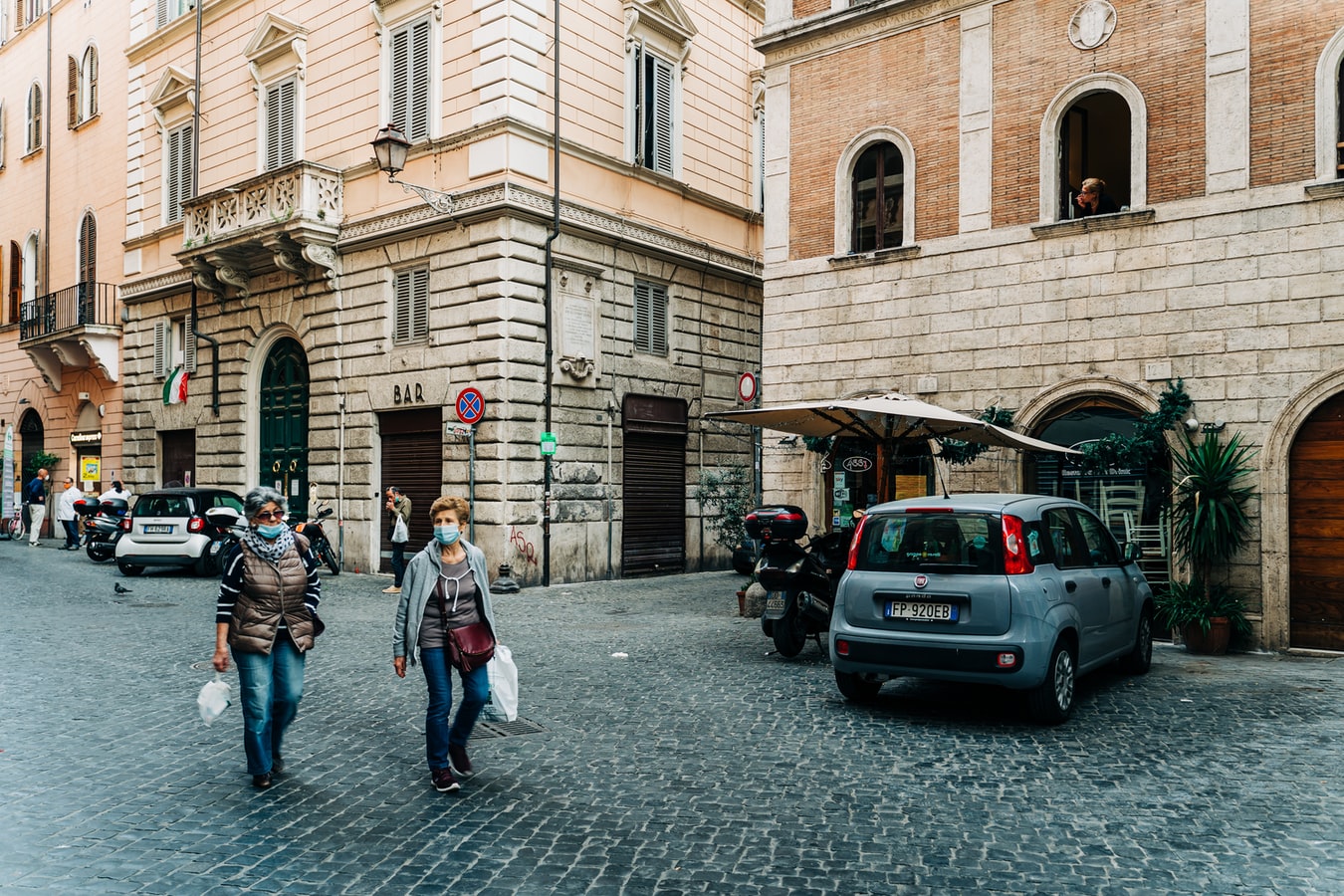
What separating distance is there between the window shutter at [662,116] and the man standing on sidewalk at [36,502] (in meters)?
19.1

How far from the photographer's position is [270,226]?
20.3 metres

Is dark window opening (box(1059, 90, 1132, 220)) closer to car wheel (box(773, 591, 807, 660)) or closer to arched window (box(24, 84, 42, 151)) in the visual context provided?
car wheel (box(773, 591, 807, 660))

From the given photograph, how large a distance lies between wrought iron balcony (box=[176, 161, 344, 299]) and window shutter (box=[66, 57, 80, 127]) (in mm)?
10638

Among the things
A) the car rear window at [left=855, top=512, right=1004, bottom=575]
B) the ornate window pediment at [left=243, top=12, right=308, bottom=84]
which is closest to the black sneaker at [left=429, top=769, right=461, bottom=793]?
the car rear window at [left=855, top=512, right=1004, bottom=575]

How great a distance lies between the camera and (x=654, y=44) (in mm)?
20953

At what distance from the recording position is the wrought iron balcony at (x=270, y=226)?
19953mm

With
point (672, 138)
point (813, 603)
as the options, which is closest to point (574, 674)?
point (813, 603)

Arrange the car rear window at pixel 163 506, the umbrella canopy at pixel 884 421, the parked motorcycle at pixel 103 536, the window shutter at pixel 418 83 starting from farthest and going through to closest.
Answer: the parked motorcycle at pixel 103 536 → the window shutter at pixel 418 83 → the car rear window at pixel 163 506 → the umbrella canopy at pixel 884 421

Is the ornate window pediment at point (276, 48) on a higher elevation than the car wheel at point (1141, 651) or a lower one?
higher

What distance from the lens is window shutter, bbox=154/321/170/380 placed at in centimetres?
2572

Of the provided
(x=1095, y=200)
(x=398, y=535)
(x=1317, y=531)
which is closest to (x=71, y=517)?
(x=398, y=535)

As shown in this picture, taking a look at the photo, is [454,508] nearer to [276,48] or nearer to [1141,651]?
[1141,651]

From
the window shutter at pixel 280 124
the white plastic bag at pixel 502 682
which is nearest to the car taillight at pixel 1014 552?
the white plastic bag at pixel 502 682

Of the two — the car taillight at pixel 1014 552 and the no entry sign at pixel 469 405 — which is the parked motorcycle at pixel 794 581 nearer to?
the car taillight at pixel 1014 552
